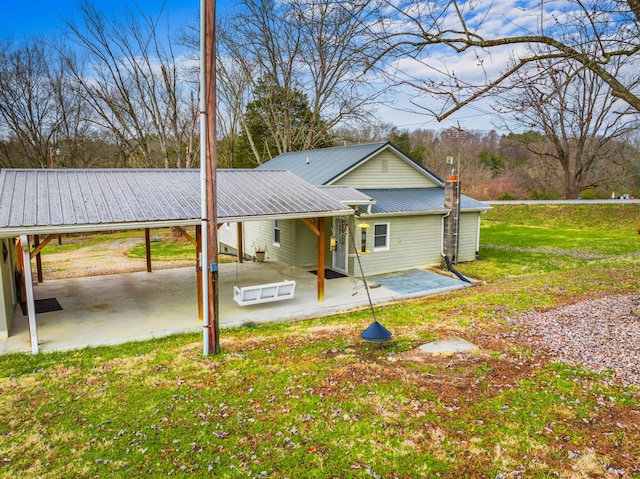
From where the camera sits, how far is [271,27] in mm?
27656

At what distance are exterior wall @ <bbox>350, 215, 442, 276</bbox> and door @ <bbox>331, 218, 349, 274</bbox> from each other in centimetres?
50

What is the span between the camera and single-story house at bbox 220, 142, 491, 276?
14.9m

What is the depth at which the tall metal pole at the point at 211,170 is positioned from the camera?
23.3 ft

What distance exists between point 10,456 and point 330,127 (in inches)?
1116

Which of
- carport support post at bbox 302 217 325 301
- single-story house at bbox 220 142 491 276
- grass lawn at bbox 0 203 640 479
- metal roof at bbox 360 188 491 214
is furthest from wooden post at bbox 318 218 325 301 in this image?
metal roof at bbox 360 188 491 214

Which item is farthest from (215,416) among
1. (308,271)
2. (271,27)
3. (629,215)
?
(629,215)

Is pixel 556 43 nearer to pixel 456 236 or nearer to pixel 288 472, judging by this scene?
pixel 288 472

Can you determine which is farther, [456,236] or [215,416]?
[456,236]

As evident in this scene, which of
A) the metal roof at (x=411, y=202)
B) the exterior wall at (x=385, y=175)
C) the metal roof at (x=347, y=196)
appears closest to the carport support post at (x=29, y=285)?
the metal roof at (x=347, y=196)

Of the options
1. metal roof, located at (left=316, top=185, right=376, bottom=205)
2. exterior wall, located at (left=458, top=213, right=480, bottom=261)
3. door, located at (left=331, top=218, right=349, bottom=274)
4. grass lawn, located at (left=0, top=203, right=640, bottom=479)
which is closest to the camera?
grass lawn, located at (left=0, top=203, right=640, bottom=479)

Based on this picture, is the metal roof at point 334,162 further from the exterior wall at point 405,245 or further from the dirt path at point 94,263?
the dirt path at point 94,263

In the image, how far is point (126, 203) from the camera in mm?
9703

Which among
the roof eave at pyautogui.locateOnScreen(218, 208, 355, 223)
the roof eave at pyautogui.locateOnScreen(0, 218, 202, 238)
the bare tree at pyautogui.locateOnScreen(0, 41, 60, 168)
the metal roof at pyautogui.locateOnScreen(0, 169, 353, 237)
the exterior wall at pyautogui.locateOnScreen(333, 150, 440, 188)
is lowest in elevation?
the roof eave at pyautogui.locateOnScreen(0, 218, 202, 238)

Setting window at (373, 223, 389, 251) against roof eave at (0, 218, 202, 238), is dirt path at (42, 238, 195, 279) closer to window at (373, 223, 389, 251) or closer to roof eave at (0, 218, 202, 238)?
window at (373, 223, 389, 251)
